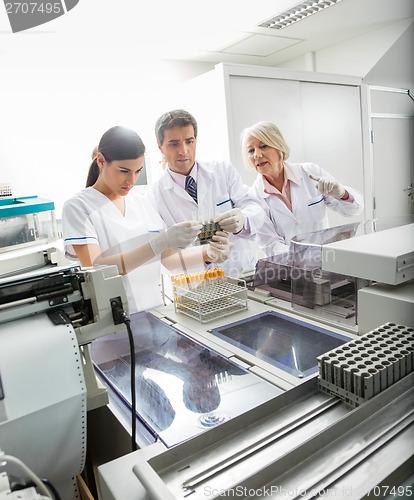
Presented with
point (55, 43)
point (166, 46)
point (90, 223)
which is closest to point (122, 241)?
point (90, 223)

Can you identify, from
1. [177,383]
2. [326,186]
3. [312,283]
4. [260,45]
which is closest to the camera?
[177,383]

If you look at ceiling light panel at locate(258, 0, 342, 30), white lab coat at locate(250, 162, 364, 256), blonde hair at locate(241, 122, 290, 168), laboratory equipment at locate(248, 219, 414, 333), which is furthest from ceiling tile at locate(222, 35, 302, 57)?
laboratory equipment at locate(248, 219, 414, 333)

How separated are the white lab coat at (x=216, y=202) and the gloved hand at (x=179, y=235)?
354 mm

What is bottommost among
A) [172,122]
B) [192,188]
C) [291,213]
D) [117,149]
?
[291,213]

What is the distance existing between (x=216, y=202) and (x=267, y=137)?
2.47 feet

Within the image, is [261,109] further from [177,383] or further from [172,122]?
[177,383]

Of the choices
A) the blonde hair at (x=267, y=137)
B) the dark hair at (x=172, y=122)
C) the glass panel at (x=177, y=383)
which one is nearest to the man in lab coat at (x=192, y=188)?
the dark hair at (x=172, y=122)

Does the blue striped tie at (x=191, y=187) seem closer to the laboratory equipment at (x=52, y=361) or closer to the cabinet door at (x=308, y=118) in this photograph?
the cabinet door at (x=308, y=118)

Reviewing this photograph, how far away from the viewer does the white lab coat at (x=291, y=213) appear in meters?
2.83

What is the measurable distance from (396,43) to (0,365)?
4.19m

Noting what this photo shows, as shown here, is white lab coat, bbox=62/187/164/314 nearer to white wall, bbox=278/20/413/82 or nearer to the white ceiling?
the white ceiling

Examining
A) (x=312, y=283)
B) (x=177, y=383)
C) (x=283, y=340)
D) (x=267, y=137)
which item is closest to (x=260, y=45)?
(x=267, y=137)

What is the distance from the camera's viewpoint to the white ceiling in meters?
2.61

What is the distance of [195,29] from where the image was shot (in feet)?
10.1
